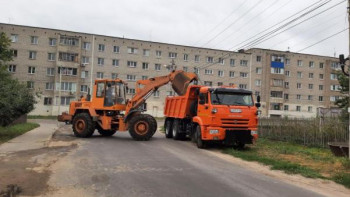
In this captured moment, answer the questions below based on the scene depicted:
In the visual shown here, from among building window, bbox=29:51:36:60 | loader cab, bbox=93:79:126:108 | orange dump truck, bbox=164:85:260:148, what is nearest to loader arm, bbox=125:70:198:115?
loader cab, bbox=93:79:126:108

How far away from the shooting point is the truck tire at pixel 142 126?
1888 centimetres

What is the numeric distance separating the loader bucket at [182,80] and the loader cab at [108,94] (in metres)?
3.02

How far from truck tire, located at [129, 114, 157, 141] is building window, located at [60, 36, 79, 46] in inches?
1783

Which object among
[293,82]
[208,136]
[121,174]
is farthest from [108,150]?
[293,82]

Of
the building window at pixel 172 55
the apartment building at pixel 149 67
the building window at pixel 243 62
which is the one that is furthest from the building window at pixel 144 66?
the building window at pixel 243 62

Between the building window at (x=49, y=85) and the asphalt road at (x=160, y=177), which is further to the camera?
the building window at (x=49, y=85)

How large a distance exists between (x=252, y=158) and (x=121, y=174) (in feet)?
18.1

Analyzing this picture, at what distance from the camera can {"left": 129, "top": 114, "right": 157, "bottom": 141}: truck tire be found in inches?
743

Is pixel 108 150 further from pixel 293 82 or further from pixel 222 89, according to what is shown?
pixel 293 82

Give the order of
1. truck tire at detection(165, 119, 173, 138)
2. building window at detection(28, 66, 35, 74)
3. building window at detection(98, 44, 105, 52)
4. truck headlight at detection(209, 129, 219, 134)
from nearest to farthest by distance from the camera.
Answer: truck headlight at detection(209, 129, 219, 134)
truck tire at detection(165, 119, 173, 138)
building window at detection(28, 66, 35, 74)
building window at detection(98, 44, 105, 52)

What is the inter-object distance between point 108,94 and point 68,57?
42.9 meters

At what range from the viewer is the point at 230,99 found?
16.2 m

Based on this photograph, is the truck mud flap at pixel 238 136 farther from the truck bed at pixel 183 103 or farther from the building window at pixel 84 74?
the building window at pixel 84 74

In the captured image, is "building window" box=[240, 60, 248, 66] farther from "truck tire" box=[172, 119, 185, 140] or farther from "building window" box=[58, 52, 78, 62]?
"truck tire" box=[172, 119, 185, 140]
